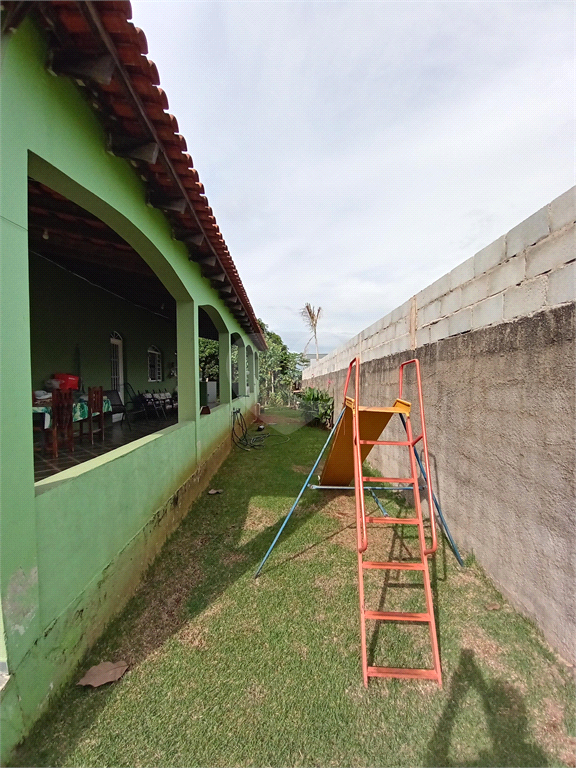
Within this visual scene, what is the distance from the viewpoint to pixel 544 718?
1.87 m

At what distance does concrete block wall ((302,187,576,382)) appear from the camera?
90.6 inches

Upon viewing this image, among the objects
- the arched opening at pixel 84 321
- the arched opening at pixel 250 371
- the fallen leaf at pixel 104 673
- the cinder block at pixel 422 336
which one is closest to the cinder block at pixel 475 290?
the cinder block at pixel 422 336

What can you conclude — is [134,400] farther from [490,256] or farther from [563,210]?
[563,210]

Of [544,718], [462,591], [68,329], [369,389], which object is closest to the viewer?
[544,718]

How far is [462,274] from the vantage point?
11.8 ft

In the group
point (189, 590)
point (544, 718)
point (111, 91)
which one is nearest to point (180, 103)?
point (111, 91)

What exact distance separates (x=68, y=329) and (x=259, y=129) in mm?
4657

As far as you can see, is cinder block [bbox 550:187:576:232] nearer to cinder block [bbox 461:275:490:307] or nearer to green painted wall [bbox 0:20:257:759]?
cinder block [bbox 461:275:490:307]

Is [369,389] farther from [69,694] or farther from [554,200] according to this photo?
[69,694]

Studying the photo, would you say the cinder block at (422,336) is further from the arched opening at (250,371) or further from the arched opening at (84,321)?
the arched opening at (250,371)

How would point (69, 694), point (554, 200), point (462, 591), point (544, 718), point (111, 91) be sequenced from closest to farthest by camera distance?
point (544, 718), point (69, 694), point (111, 91), point (554, 200), point (462, 591)

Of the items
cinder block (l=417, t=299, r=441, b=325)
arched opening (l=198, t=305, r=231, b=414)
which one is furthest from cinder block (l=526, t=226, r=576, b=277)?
arched opening (l=198, t=305, r=231, b=414)

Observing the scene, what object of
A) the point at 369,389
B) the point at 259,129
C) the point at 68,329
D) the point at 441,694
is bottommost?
the point at 441,694

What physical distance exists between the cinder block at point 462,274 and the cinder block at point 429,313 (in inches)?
14.3
